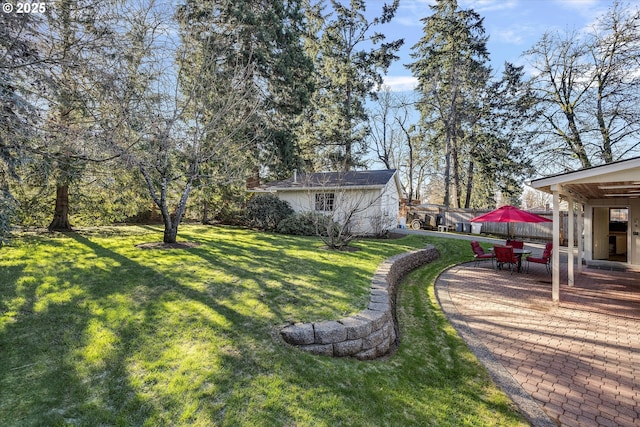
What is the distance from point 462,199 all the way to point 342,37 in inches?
803

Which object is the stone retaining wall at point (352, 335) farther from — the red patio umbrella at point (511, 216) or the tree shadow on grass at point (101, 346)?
the red patio umbrella at point (511, 216)

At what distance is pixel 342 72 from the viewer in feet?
85.3

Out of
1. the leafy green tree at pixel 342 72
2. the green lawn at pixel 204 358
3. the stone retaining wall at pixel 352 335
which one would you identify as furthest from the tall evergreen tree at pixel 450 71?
the green lawn at pixel 204 358

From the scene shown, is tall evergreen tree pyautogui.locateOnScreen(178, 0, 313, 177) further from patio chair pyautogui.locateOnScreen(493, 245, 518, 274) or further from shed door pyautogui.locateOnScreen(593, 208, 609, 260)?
shed door pyautogui.locateOnScreen(593, 208, 609, 260)

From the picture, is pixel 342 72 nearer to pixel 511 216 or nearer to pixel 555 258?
pixel 511 216

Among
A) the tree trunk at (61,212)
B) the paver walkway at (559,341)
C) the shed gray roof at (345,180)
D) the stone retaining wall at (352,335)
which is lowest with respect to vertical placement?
the paver walkway at (559,341)

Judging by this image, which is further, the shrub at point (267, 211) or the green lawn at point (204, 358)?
the shrub at point (267, 211)

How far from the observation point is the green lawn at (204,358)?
3.13 meters

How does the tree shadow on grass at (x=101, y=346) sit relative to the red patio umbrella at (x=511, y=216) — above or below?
below

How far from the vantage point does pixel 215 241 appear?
473 inches

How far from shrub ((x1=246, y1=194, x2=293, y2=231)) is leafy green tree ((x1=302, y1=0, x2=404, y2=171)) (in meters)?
9.13

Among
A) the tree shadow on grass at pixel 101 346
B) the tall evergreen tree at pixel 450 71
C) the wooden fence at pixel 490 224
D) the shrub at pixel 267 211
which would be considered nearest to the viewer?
the tree shadow on grass at pixel 101 346

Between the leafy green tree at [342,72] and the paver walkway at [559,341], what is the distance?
62.5ft

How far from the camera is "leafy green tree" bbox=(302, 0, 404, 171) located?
85.0 feet
